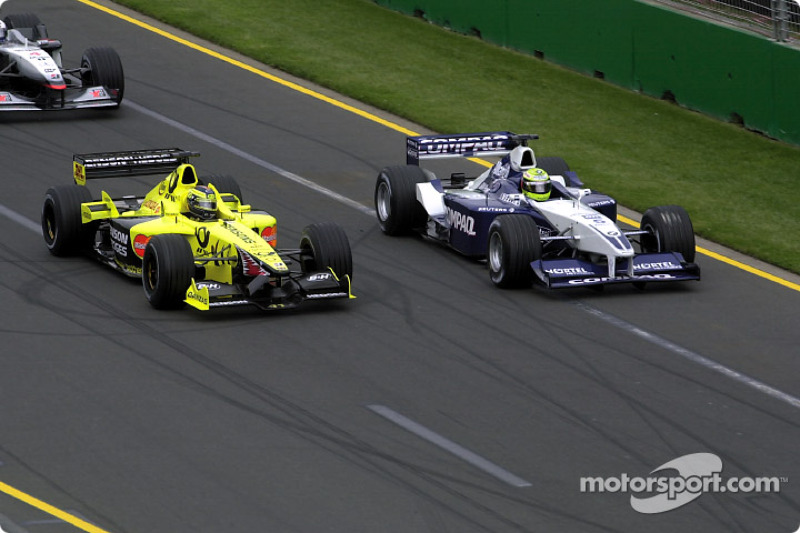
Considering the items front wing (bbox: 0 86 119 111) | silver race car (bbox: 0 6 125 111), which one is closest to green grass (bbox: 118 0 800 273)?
silver race car (bbox: 0 6 125 111)

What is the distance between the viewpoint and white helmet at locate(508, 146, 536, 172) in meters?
19.2

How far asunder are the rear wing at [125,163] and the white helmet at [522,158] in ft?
12.4

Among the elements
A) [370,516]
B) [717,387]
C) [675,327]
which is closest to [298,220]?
→ [675,327]

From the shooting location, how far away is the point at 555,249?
1845 centimetres

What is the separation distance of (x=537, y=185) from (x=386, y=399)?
5.19 m

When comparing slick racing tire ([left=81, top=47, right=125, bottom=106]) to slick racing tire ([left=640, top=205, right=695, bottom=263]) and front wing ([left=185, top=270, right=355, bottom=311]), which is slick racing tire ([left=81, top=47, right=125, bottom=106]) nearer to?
front wing ([left=185, top=270, right=355, bottom=311])

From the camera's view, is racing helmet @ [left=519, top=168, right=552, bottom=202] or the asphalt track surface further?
racing helmet @ [left=519, top=168, right=552, bottom=202]

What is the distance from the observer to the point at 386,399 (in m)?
14.4

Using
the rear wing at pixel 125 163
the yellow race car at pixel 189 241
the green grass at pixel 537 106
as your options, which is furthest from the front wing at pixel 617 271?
the rear wing at pixel 125 163

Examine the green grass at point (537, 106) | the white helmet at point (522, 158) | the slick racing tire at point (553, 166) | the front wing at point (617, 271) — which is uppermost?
the white helmet at point (522, 158)

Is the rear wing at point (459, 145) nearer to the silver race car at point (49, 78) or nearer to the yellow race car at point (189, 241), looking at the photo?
the yellow race car at point (189, 241)

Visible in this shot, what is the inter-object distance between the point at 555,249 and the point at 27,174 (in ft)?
26.5

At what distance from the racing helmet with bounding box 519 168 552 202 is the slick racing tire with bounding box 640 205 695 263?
1.25 m

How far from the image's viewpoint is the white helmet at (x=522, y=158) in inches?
755
